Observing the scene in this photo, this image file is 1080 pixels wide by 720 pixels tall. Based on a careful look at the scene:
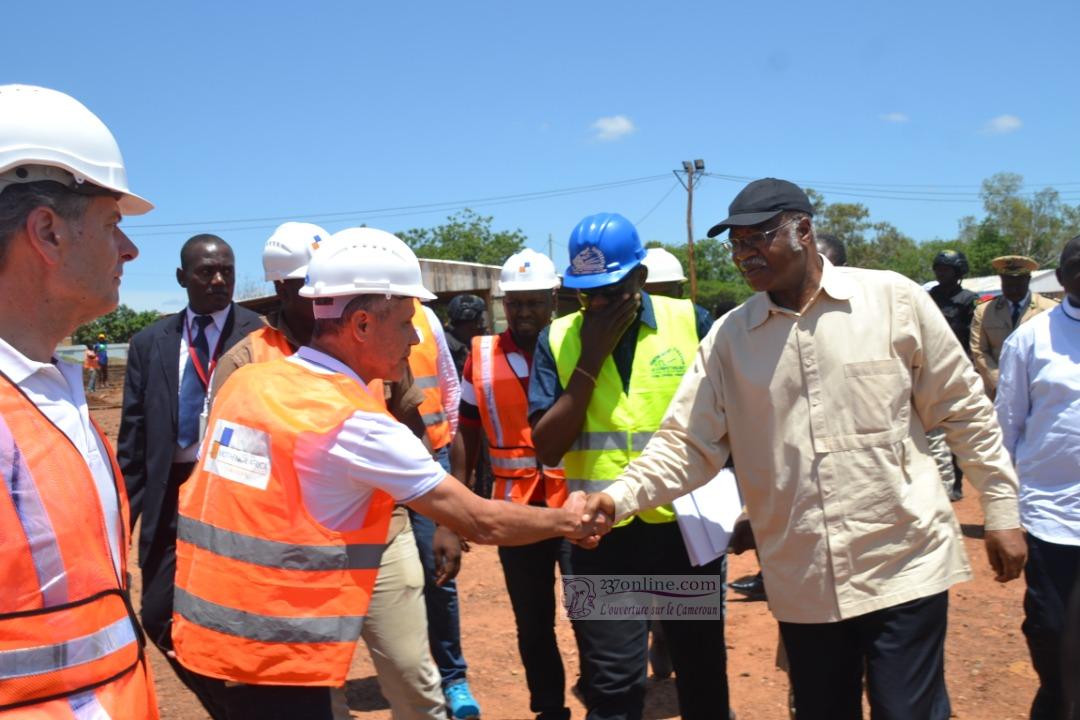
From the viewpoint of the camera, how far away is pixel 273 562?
98.9 inches

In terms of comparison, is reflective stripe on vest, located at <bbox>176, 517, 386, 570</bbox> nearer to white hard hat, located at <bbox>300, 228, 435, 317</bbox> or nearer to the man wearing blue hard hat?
white hard hat, located at <bbox>300, 228, 435, 317</bbox>

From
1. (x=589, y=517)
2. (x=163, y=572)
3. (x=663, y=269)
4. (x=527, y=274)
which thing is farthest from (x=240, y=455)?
(x=663, y=269)

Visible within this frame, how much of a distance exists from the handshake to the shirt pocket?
89 centimetres

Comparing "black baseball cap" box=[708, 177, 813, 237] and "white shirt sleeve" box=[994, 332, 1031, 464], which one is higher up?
"black baseball cap" box=[708, 177, 813, 237]

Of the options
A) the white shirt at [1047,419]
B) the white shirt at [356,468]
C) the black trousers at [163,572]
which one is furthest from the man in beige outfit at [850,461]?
the black trousers at [163,572]

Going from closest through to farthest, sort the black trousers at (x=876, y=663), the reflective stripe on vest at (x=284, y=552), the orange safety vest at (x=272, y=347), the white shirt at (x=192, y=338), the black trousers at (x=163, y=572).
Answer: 1. the reflective stripe on vest at (x=284, y=552)
2. the black trousers at (x=876, y=663)
3. the orange safety vest at (x=272, y=347)
4. the black trousers at (x=163, y=572)
5. the white shirt at (x=192, y=338)

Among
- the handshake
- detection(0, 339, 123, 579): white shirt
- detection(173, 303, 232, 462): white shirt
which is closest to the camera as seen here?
detection(0, 339, 123, 579): white shirt

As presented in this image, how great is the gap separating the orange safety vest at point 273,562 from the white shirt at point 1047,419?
8.96 feet

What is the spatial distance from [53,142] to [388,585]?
2.47 m

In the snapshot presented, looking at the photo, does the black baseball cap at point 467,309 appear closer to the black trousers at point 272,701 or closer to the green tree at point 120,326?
the black trousers at point 272,701

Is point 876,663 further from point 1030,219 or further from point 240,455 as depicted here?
point 1030,219

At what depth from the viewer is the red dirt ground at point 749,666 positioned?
505cm

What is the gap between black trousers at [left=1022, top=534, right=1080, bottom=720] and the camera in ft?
12.2

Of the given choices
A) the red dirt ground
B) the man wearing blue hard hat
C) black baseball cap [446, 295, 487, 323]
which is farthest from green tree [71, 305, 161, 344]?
the man wearing blue hard hat
